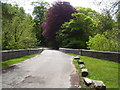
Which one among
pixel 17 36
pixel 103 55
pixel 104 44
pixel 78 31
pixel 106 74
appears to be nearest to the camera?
pixel 106 74

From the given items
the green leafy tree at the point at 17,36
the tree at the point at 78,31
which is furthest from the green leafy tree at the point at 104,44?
the green leafy tree at the point at 17,36

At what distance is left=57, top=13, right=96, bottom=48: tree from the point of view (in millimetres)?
27109

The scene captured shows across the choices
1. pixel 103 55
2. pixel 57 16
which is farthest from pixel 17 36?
pixel 57 16

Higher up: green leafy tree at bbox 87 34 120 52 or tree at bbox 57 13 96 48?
tree at bbox 57 13 96 48

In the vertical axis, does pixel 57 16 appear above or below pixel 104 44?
above

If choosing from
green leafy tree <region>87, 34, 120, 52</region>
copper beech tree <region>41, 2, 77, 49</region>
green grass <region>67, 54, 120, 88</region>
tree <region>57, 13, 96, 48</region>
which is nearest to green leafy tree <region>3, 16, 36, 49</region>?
tree <region>57, 13, 96, 48</region>

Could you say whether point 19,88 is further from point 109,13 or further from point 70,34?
point 70,34

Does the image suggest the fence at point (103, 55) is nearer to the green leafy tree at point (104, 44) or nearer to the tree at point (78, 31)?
the green leafy tree at point (104, 44)

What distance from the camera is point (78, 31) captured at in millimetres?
28109

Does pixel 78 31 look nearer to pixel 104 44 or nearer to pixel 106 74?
pixel 104 44

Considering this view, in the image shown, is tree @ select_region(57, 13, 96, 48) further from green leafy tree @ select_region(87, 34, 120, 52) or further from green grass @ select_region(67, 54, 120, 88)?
green grass @ select_region(67, 54, 120, 88)

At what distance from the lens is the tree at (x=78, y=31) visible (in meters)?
27.1

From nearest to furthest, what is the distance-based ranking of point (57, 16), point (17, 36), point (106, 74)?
1. point (106, 74)
2. point (17, 36)
3. point (57, 16)

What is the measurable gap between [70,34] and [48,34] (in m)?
9.14
